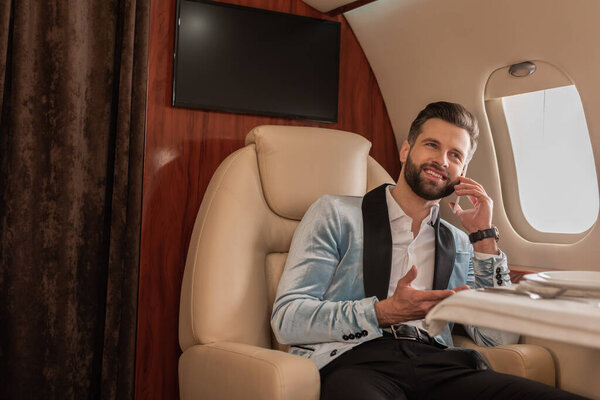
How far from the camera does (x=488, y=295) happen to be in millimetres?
1034

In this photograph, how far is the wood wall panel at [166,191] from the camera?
2.39 meters

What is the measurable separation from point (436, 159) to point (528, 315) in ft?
3.50

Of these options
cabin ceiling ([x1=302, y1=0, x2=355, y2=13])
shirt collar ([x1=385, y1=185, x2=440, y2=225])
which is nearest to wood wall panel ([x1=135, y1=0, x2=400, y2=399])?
cabin ceiling ([x1=302, y1=0, x2=355, y2=13])

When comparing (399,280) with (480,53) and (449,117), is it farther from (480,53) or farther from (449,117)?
(480,53)

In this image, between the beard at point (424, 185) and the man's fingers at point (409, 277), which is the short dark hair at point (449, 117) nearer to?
the beard at point (424, 185)

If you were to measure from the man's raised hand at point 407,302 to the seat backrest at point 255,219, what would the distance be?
0.53 metres

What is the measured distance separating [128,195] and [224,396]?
1.03m

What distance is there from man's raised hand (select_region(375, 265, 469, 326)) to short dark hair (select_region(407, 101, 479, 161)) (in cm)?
68

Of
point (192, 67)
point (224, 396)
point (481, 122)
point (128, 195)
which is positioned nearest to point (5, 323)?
point (128, 195)

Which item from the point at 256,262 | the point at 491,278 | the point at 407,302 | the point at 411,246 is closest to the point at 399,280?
the point at 407,302

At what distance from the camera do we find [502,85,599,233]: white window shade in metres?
2.46

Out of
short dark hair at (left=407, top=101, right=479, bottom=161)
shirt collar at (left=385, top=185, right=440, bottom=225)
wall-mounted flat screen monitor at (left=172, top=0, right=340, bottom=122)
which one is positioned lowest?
shirt collar at (left=385, top=185, right=440, bottom=225)

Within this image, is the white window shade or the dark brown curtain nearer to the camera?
the dark brown curtain

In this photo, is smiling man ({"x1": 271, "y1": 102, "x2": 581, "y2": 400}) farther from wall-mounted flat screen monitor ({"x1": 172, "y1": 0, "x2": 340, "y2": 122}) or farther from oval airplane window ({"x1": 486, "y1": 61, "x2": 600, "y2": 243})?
wall-mounted flat screen monitor ({"x1": 172, "y1": 0, "x2": 340, "y2": 122})
